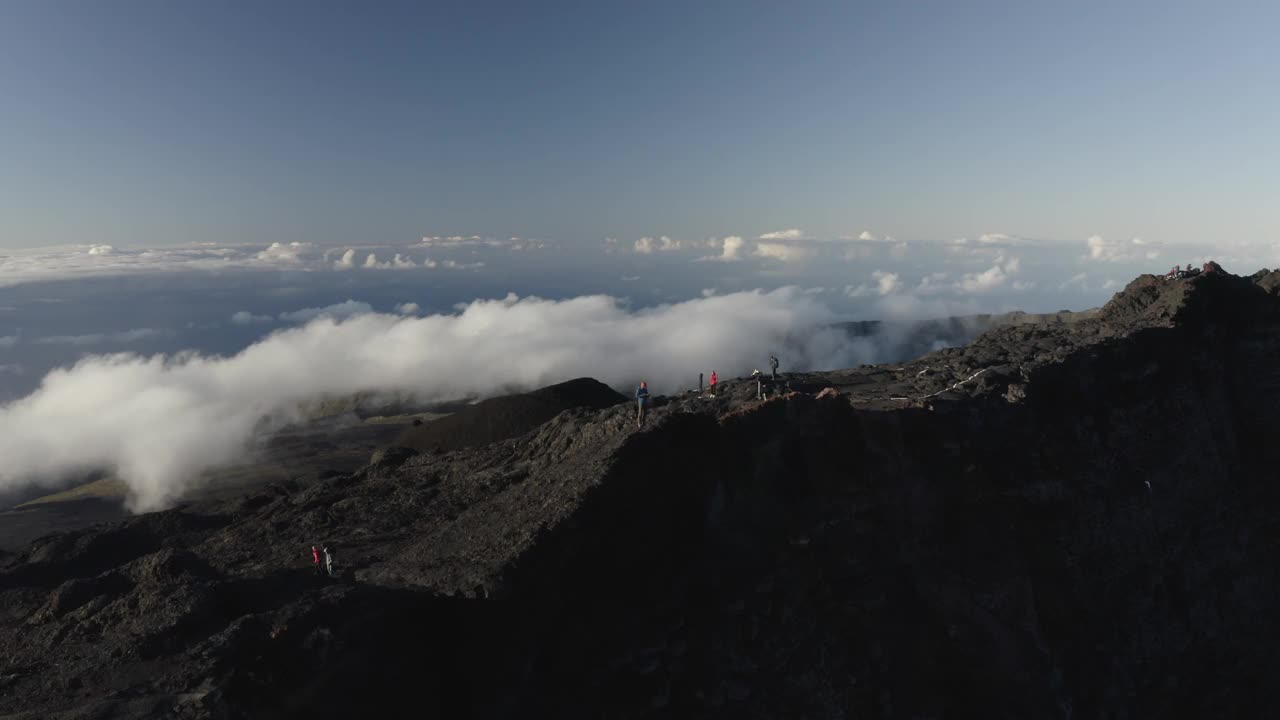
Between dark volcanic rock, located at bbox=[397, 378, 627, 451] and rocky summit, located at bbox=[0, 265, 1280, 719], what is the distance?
72.3ft

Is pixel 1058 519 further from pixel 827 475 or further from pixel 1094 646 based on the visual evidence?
pixel 827 475

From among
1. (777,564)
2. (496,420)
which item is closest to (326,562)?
(777,564)

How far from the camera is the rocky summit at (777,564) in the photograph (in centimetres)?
1345

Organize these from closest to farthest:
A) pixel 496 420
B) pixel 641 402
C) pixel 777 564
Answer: pixel 777 564, pixel 641 402, pixel 496 420

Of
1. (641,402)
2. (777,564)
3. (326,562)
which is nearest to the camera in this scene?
(326,562)

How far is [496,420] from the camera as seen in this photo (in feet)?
189

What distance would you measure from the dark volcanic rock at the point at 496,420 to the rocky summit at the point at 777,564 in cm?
2203

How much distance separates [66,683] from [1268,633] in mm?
40989

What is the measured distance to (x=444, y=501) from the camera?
23.0 metres

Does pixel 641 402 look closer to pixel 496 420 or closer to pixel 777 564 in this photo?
pixel 777 564

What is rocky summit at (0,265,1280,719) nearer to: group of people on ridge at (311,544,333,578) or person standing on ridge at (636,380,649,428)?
group of people on ridge at (311,544,333,578)

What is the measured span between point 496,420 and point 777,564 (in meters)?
42.3

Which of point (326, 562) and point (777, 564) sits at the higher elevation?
point (326, 562)

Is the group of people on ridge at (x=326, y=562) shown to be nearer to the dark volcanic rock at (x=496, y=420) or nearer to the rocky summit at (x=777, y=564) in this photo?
the rocky summit at (x=777, y=564)
